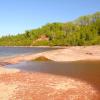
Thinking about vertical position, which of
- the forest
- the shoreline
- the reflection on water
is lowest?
the reflection on water

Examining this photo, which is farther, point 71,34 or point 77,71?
point 71,34

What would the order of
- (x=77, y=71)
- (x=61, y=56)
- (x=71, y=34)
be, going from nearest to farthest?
(x=77, y=71) < (x=61, y=56) < (x=71, y=34)

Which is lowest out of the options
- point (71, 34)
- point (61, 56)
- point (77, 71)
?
point (77, 71)

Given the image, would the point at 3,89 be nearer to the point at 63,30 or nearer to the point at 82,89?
the point at 82,89

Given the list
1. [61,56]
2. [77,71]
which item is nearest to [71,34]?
[61,56]

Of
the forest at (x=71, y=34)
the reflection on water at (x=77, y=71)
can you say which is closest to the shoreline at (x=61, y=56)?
the reflection on water at (x=77, y=71)

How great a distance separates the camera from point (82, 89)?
17484 mm

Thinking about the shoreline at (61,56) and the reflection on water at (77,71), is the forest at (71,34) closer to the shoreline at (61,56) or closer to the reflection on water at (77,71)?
the shoreline at (61,56)

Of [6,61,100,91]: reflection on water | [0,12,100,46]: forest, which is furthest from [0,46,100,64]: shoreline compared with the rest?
[0,12,100,46]: forest

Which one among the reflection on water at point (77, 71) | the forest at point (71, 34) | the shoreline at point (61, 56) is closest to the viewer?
the reflection on water at point (77, 71)

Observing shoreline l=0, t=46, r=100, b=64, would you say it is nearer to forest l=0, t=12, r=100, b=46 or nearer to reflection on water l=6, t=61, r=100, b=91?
reflection on water l=6, t=61, r=100, b=91

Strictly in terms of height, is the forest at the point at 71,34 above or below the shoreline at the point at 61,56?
above

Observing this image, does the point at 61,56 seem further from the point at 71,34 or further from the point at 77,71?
the point at 71,34

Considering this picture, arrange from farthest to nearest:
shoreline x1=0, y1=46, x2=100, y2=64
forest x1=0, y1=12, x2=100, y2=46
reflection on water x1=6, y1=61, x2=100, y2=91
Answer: forest x1=0, y1=12, x2=100, y2=46 < shoreline x1=0, y1=46, x2=100, y2=64 < reflection on water x1=6, y1=61, x2=100, y2=91
